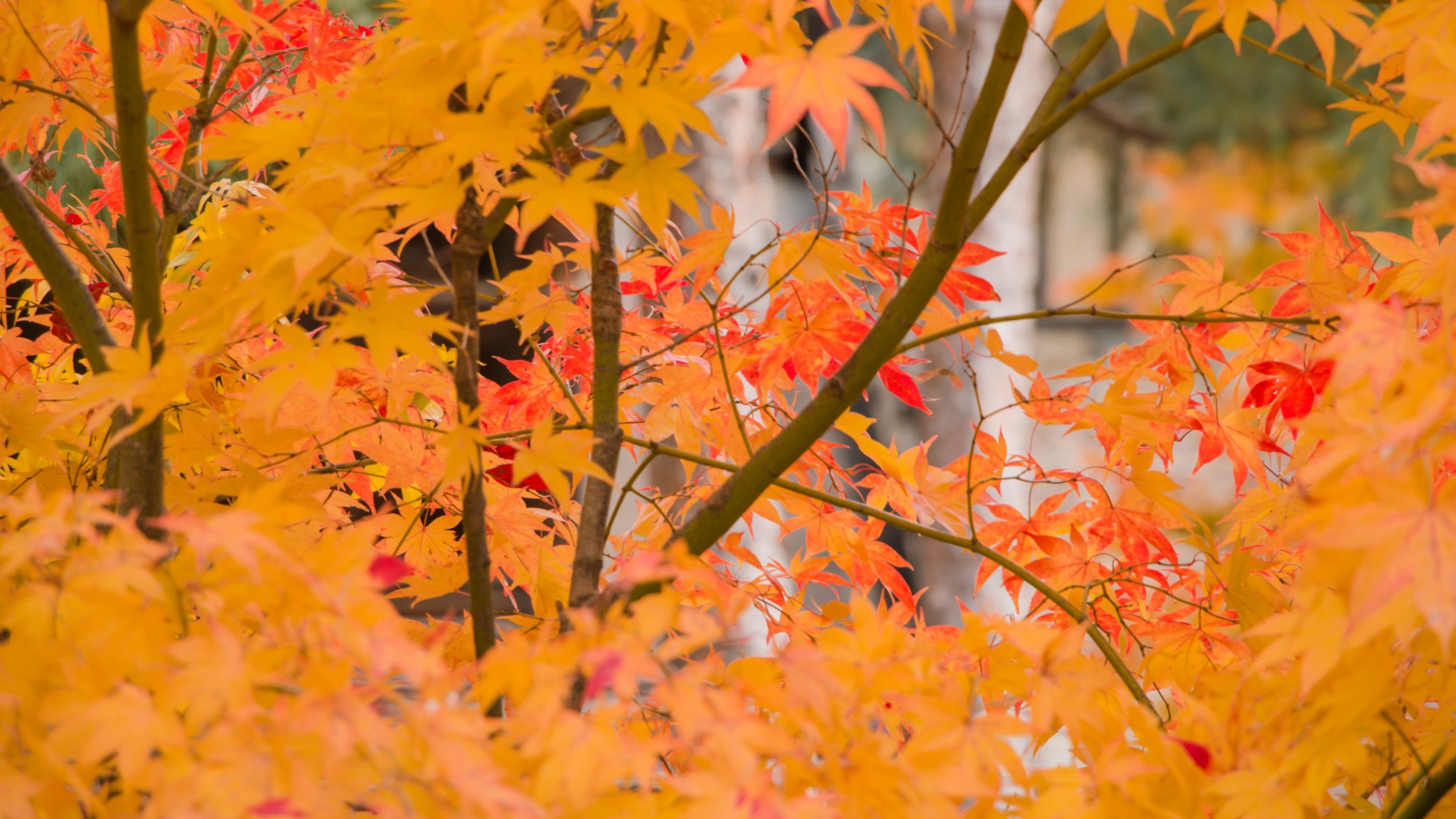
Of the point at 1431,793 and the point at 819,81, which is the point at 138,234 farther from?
the point at 1431,793

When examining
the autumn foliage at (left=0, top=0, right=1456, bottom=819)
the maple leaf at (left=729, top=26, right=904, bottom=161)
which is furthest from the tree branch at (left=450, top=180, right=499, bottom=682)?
the maple leaf at (left=729, top=26, right=904, bottom=161)

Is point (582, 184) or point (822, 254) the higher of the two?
point (822, 254)

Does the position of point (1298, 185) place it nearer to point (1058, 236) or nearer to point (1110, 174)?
point (1110, 174)

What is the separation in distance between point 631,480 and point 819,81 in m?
0.41

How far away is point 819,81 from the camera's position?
0.56 m

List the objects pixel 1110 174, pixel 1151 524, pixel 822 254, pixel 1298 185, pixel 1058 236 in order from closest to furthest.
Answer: pixel 822 254
pixel 1151 524
pixel 1298 185
pixel 1110 174
pixel 1058 236

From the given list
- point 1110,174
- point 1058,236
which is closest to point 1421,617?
point 1110,174

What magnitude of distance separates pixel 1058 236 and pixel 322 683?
9.21 meters

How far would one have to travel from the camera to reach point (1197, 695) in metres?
0.84

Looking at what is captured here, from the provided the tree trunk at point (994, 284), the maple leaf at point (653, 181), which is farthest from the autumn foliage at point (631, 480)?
the tree trunk at point (994, 284)

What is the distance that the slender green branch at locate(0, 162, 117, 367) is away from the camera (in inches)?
28.3

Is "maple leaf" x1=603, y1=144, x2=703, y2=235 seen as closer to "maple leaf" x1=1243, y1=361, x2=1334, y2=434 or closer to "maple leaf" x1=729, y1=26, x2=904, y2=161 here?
"maple leaf" x1=729, y1=26, x2=904, y2=161

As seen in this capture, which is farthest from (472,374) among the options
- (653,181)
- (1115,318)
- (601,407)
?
(1115,318)

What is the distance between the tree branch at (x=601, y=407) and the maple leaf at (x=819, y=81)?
0.97 ft
